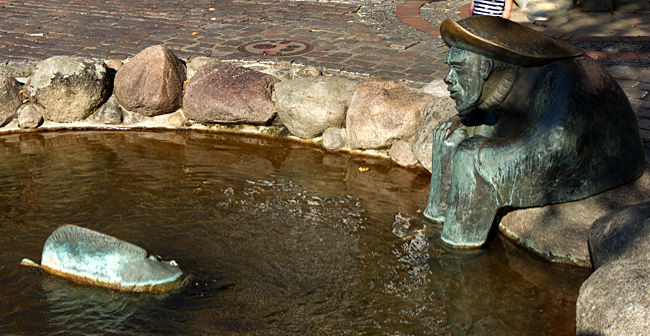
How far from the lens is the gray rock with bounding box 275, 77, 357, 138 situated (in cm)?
646

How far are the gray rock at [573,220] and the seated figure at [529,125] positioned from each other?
0.07 metres

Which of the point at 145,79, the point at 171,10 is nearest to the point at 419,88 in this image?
the point at 145,79

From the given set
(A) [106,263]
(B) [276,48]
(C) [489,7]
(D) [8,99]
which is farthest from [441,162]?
(D) [8,99]

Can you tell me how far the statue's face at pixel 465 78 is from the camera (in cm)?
407

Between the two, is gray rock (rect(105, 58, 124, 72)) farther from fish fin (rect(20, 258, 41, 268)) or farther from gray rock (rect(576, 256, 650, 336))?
gray rock (rect(576, 256, 650, 336))

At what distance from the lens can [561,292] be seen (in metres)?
4.12

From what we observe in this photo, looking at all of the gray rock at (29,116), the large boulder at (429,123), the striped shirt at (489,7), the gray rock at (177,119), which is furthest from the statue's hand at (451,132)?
the gray rock at (29,116)

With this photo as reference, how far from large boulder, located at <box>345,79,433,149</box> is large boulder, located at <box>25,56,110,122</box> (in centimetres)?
255

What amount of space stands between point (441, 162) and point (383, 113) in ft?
4.86

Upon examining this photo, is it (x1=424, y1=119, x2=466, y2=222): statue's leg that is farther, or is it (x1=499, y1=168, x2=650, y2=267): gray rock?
(x1=424, y1=119, x2=466, y2=222): statue's leg

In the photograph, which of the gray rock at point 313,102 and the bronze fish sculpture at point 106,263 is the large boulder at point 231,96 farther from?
the bronze fish sculpture at point 106,263

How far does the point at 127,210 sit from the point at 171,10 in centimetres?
593

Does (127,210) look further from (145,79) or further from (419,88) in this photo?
(419,88)

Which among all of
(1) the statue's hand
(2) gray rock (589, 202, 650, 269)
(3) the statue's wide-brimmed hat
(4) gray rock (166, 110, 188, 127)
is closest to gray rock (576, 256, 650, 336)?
(2) gray rock (589, 202, 650, 269)
